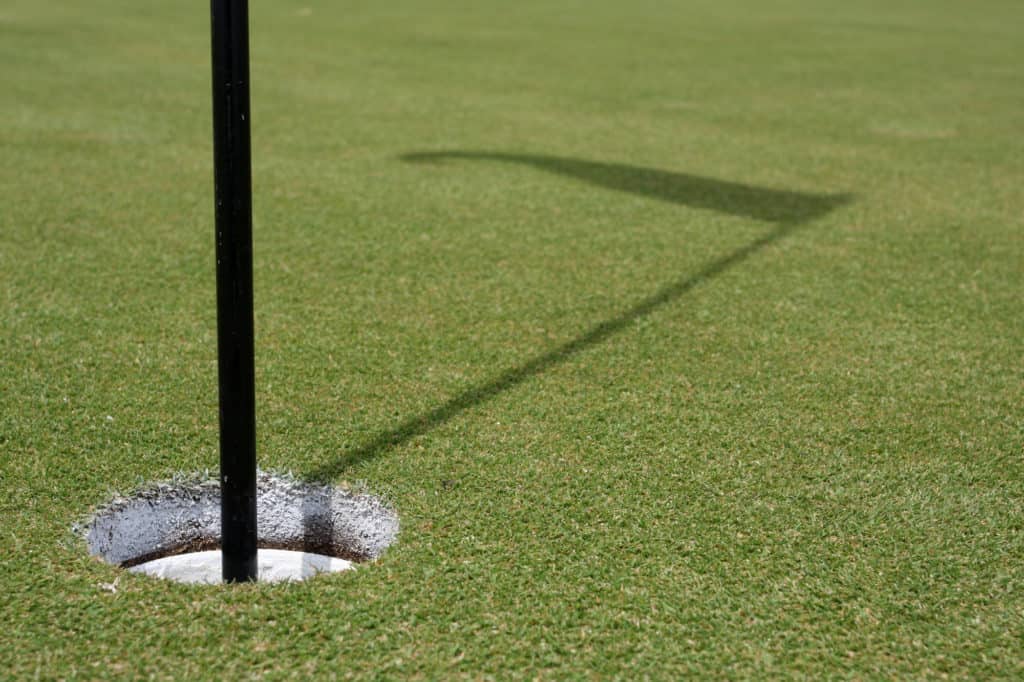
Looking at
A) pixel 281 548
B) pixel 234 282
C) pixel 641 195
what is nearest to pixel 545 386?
pixel 281 548

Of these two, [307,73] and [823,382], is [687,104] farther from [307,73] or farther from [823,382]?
[823,382]

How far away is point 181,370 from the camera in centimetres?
299

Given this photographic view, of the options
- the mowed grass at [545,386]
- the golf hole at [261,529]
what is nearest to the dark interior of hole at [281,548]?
the golf hole at [261,529]

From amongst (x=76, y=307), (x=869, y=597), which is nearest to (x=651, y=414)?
(x=869, y=597)

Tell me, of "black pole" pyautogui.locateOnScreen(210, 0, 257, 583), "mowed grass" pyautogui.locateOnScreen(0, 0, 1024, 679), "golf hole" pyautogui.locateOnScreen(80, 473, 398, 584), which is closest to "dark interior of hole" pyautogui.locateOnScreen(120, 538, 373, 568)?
"golf hole" pyautogui.locateOnScreen(80, 473, 398, 584)

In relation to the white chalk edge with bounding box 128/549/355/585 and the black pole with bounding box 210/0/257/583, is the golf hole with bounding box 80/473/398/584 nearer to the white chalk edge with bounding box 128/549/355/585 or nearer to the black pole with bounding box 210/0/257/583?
the white chalk edge with bounding box 128/549/355/585

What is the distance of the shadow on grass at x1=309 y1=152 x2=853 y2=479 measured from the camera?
8.87 feet

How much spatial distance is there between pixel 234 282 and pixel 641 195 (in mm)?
3768

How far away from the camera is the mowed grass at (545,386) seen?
1.91 metres

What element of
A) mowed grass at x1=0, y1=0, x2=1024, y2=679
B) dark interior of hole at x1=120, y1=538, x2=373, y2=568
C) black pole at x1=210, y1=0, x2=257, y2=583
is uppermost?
black pole at x1=210, y1=0, x2=257, y2=583

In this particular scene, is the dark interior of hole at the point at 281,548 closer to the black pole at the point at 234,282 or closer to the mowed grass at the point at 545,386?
the mowed grass at the point at 545,386

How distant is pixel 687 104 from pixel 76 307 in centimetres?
596

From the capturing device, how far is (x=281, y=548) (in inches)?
92.1

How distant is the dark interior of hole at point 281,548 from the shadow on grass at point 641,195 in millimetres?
179
